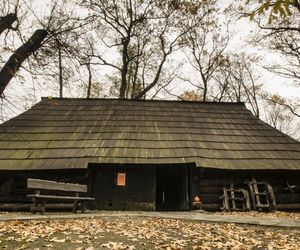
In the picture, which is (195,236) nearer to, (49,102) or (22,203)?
(22,203)

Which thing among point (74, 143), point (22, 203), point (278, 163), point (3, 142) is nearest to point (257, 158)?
point (278, 163)

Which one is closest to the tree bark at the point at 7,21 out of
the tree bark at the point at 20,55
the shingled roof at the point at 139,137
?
the tree bark at the point at 20,55

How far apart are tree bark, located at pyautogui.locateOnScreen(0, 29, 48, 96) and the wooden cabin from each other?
11.3 feet

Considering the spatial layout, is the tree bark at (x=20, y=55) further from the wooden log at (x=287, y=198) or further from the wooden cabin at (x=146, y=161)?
the wooden log at (x=287, y=198)

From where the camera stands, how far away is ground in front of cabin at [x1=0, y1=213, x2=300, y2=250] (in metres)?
5.30

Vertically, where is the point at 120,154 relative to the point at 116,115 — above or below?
below

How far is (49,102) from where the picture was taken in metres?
17.5

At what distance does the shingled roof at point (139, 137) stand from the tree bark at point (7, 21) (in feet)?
16.5

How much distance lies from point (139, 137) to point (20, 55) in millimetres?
6078

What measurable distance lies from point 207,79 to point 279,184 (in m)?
15.9

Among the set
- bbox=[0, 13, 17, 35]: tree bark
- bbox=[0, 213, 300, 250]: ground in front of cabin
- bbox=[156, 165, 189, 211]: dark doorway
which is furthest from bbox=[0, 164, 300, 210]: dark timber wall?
bbox=[0, 13, 17, 35]: tree bark

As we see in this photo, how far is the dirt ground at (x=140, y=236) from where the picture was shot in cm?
529

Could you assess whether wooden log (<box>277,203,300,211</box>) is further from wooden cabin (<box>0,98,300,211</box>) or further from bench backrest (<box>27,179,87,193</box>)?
bench backrest (<box>27,179,87,193</box>)

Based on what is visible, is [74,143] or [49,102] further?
[49,102]
